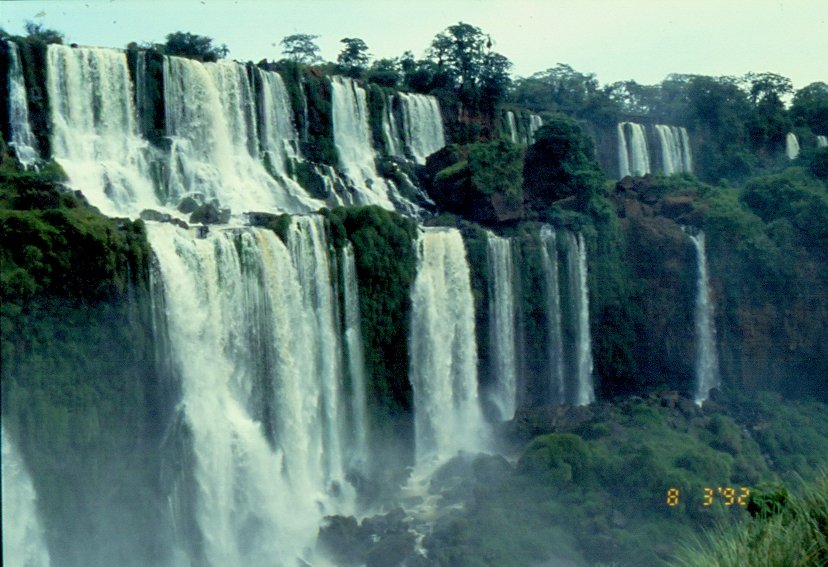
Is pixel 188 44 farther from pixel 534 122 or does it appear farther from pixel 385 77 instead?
pixel 534 122

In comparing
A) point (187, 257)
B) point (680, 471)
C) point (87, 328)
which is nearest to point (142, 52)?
point (187, 257)

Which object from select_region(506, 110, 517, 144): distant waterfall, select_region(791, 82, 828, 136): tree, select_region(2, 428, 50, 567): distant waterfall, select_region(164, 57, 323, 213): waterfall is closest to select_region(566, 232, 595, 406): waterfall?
select_region(164, 57, 323, 213): waterfall

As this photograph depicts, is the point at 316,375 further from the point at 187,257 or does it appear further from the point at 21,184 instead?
the point at 21,184

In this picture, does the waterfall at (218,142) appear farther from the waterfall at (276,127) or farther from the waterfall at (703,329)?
the waterfall at (703,329)

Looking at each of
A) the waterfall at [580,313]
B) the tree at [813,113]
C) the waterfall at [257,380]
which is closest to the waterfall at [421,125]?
the waterfall at [580,313]

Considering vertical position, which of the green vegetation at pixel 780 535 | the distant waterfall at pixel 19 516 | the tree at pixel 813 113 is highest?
the tree at pixel 813 113

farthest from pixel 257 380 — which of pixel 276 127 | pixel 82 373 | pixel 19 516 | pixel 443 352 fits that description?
pixel 276 127
